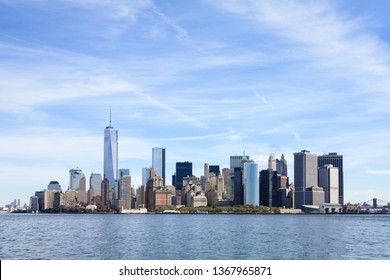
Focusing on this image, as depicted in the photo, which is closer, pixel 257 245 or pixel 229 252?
pixel 229 252

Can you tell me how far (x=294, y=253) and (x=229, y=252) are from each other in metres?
7.01

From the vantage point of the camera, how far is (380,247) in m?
78.4
